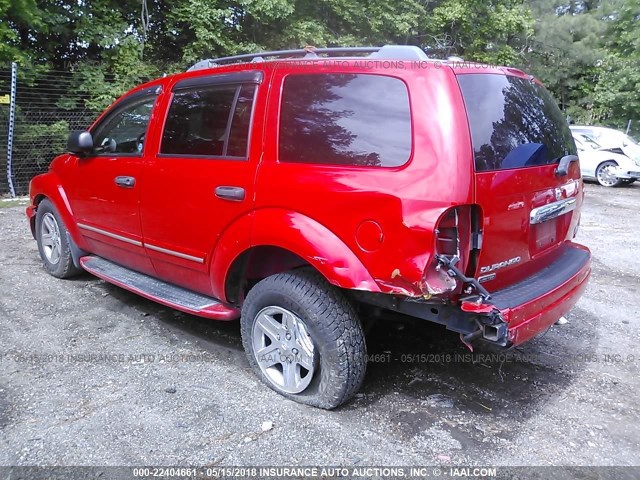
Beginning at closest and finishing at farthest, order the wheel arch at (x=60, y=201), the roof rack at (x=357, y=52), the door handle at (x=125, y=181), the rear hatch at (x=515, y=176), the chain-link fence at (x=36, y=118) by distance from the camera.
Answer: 1. the rear hatch at (x=515, y=176)
2. the roof rack at (x=357, y=52)
3. the door handle at (x=125, y=181)
4. the wheel arch at (x=60, y=201)
5. the chain-link fence at (x=36, y=118)

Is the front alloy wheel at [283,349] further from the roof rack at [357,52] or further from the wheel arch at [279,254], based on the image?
the roof rack at [357,52]

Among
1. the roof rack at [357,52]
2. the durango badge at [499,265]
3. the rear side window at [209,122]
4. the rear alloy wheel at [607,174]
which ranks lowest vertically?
the rear alloy wheel at [607,174]

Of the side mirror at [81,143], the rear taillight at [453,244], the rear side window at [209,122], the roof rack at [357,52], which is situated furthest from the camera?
the side mirror at [81,143]

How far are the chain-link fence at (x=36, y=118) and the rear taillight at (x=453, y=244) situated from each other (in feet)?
29.9

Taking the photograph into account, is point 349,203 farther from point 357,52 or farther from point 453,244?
point 357,52

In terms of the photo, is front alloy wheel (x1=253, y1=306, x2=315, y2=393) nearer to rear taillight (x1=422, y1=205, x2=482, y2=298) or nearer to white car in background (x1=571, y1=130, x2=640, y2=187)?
rear taillight (x1=422, y1=205, x2=482, y2=298)

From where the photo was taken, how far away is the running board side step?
10.7ft

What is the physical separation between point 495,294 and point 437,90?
1070mm

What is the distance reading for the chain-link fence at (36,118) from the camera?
9141mm

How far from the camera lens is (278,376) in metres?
3.01

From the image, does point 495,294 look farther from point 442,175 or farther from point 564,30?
point 564,30

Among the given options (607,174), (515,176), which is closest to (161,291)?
(515,176)

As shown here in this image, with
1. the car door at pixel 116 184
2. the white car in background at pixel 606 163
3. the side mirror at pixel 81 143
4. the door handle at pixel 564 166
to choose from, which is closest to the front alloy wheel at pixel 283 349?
the car door at pixel 116 184

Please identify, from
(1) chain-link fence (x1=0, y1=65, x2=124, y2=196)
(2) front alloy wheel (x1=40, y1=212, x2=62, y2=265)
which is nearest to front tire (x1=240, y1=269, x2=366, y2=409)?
(2) front alloy wheel (x1=40, y1=212, x2=62, y2=265)
